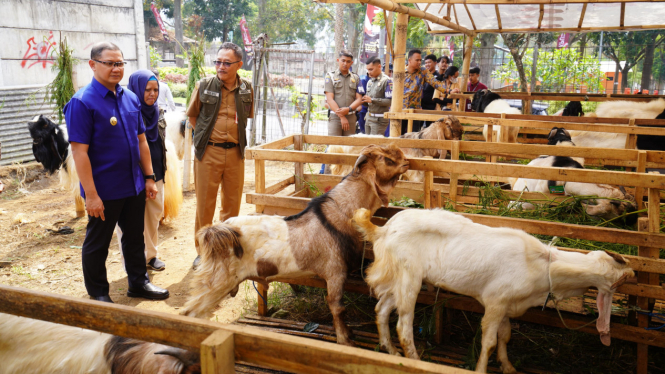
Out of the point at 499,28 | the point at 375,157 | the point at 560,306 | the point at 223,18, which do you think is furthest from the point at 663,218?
the point at 223,18

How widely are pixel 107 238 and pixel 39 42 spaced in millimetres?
11599

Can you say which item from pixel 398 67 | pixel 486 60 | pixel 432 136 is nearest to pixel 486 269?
pixel 432 136

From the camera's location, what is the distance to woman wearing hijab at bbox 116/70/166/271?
504cm

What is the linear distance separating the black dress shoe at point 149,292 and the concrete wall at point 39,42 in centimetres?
646

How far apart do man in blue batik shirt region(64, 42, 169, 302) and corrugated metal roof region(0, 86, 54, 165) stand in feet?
22.4

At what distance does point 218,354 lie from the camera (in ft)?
5.20

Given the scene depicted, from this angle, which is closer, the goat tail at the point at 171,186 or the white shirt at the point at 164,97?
the goat tail at the point at 171,186

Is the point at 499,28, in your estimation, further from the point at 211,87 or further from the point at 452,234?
the point at 452,234

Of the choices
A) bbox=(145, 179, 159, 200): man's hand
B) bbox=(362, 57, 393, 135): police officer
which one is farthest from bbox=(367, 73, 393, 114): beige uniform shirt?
bbox=(145, 179, 159, 200): man's hand

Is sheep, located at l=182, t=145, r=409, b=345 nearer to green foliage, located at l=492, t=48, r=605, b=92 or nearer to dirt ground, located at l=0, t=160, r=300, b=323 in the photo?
dirt ground, located at l=0, t=160, r=300, b=323

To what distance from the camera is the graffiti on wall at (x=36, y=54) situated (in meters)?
12.7

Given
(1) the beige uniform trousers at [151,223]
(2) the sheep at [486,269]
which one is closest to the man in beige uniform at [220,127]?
(1) the beige uniform trousers at [151,223]

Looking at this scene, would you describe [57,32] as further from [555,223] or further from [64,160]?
[555,223]

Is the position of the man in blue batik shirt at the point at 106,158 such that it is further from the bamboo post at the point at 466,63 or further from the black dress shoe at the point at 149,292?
the bamboo post at the point at 466,63
